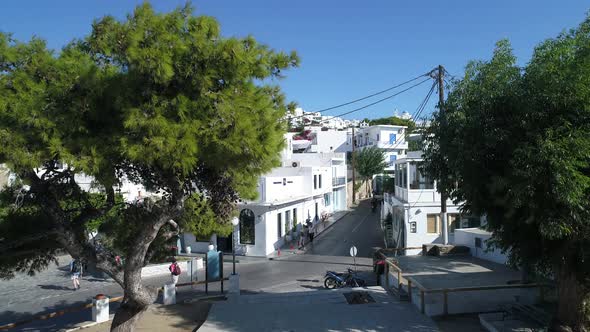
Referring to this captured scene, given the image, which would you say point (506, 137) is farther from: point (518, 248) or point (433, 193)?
point (433, 193)

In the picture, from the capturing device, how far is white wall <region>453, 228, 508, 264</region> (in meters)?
16.9

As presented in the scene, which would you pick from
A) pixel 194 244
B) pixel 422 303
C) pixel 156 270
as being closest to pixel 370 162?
pixel 194 244

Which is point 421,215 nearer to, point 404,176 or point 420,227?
point 420,227

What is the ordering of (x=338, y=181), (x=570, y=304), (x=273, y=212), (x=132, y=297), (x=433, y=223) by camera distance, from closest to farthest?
(x=132, y=297)
(x=570, y=304)
(x=433, y=223)
(x=273, y=212)
(x=338, y=181)

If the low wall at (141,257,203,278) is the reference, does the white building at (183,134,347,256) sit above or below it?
above

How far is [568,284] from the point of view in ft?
27.9

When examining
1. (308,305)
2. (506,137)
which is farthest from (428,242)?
(506,137)

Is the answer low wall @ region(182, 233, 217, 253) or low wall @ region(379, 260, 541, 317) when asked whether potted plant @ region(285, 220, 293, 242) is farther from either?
low wall @ region(379, 260, 541, 317)

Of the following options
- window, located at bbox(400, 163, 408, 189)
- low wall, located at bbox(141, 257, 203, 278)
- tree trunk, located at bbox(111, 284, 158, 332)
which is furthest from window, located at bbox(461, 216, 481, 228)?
tree trunk, located at bbox(111, 284, 158, 332)

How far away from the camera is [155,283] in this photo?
17.6 metres

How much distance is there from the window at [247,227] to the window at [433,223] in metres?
9.14

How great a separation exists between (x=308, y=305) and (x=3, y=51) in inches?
373

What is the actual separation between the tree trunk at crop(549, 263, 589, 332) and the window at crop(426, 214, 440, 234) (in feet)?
42.6

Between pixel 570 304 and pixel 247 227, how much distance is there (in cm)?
1672
